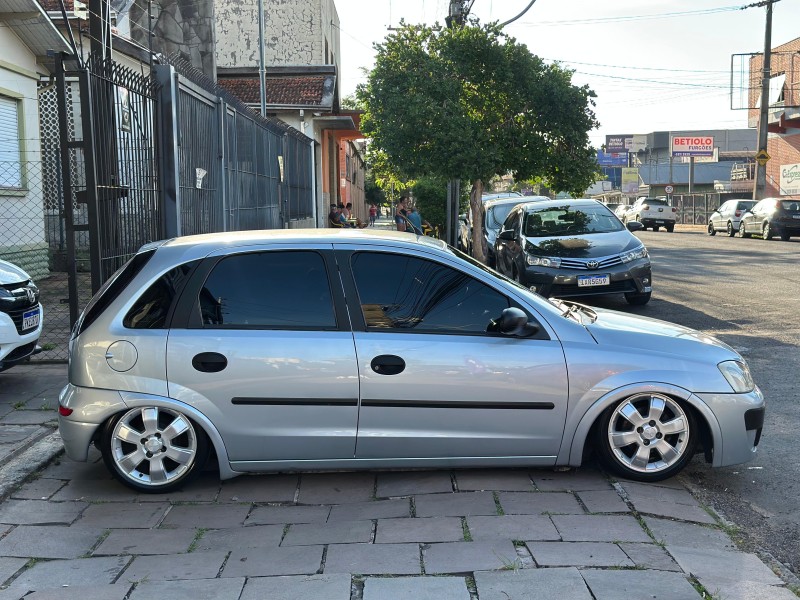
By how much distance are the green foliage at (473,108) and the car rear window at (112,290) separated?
11393 millimetres

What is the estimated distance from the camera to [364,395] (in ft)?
16.7

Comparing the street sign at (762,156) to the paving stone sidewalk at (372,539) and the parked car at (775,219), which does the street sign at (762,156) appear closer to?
the parked car at (775,219)

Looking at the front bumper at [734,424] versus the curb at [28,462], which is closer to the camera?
the front bumper at [734,424]

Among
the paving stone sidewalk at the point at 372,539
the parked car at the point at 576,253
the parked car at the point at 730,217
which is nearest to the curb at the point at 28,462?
the paving stone sidewalk at the point at 372,539

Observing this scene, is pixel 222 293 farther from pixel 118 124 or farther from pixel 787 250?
pixel 787 250

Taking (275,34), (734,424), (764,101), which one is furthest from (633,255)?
(764,101)

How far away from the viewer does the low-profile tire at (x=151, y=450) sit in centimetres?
516

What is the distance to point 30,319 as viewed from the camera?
766 centimetres

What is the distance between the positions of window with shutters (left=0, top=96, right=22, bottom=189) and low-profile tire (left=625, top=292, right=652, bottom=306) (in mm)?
9275

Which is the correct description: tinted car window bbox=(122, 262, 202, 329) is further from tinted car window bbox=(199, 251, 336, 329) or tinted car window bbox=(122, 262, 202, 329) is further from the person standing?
the person standing

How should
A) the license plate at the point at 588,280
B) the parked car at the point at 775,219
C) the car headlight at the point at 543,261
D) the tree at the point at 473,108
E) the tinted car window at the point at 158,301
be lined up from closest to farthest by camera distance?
the tinted car window at the point at 158,301 → the license plate at the point at 588,280 → the car headlight at the point at 543,261 → the tree at the point at 473,108 → the parked car at the point at 775,219

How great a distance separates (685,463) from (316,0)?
28.1 meters

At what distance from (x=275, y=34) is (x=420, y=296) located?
2760 centimetres

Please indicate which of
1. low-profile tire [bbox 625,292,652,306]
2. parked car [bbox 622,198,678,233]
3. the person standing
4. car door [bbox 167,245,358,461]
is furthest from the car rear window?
parked car [bbox 622,198,678,233]
